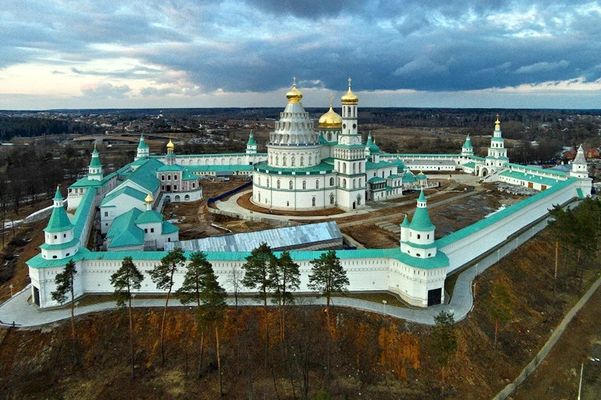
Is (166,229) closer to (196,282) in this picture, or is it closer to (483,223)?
(196,282)

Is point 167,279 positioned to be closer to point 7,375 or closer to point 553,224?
point 7,375

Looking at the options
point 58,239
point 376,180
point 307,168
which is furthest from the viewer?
point 376,180

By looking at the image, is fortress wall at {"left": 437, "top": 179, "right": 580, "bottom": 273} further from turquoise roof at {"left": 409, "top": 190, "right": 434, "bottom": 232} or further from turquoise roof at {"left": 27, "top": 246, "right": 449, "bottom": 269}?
turquoise roof at {"left": 27, "top": 246, "right": 449, "bottom": 269}

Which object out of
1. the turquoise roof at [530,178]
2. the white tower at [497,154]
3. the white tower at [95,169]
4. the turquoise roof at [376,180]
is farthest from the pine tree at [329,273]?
the white tower at [497,154]

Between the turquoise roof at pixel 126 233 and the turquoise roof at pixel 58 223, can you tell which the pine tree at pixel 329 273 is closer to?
the turquoise roof at pixel 126 233

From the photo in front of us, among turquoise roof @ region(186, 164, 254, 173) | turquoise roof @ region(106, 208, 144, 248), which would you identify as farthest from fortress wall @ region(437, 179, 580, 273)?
turquoise roof @ region(186, 164, 254, 173)

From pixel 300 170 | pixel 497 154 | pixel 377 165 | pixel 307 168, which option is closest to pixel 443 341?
pixel 300 170

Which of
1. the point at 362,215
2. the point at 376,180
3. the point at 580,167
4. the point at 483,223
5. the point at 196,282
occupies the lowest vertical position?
the point at 362,215
